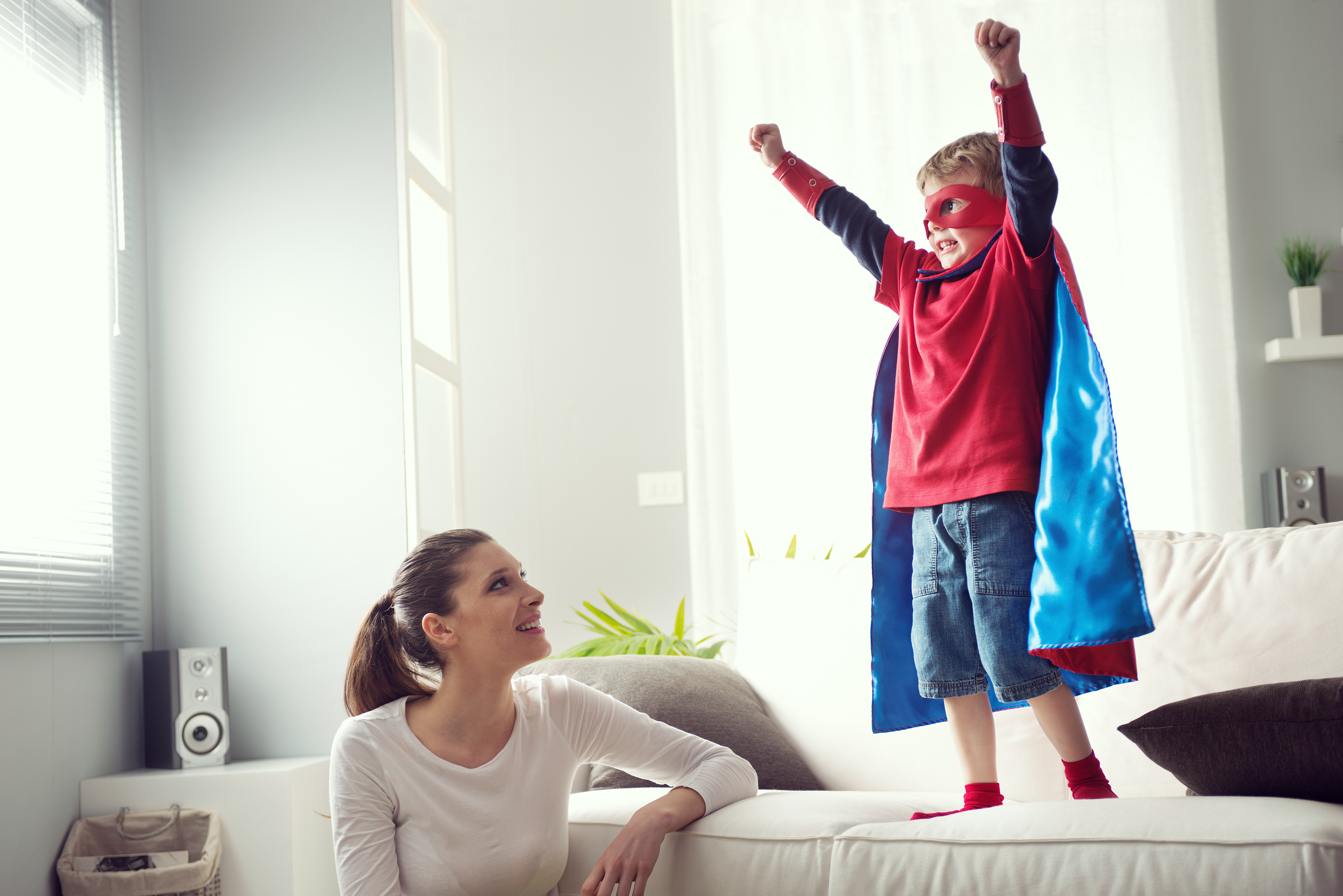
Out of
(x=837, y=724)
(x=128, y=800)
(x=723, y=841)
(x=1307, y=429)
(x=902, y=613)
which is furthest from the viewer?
(x=1307, y=429)

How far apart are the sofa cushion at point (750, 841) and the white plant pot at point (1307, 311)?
2.51 meters

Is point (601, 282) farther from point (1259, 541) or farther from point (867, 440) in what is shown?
point (1259, 541)

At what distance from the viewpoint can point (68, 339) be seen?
2.61 m

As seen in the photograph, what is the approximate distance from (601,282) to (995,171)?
236 centimetres

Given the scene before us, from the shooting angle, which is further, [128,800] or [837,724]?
[128,800]

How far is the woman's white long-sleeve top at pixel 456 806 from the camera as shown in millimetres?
1396

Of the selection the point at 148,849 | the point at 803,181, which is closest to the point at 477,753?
the point at 803,181

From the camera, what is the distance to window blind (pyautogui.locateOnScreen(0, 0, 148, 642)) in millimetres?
2416

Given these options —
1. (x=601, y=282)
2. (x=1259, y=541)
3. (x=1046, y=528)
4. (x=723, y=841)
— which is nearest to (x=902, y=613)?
(x=1046, y=528)

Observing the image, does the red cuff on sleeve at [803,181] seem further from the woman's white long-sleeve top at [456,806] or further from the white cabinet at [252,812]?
the white cabinet at [252,812]

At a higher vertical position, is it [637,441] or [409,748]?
[637,441]

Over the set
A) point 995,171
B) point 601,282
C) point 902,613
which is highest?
point 601,282

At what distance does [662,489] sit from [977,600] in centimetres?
226

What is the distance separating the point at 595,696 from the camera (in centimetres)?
161
